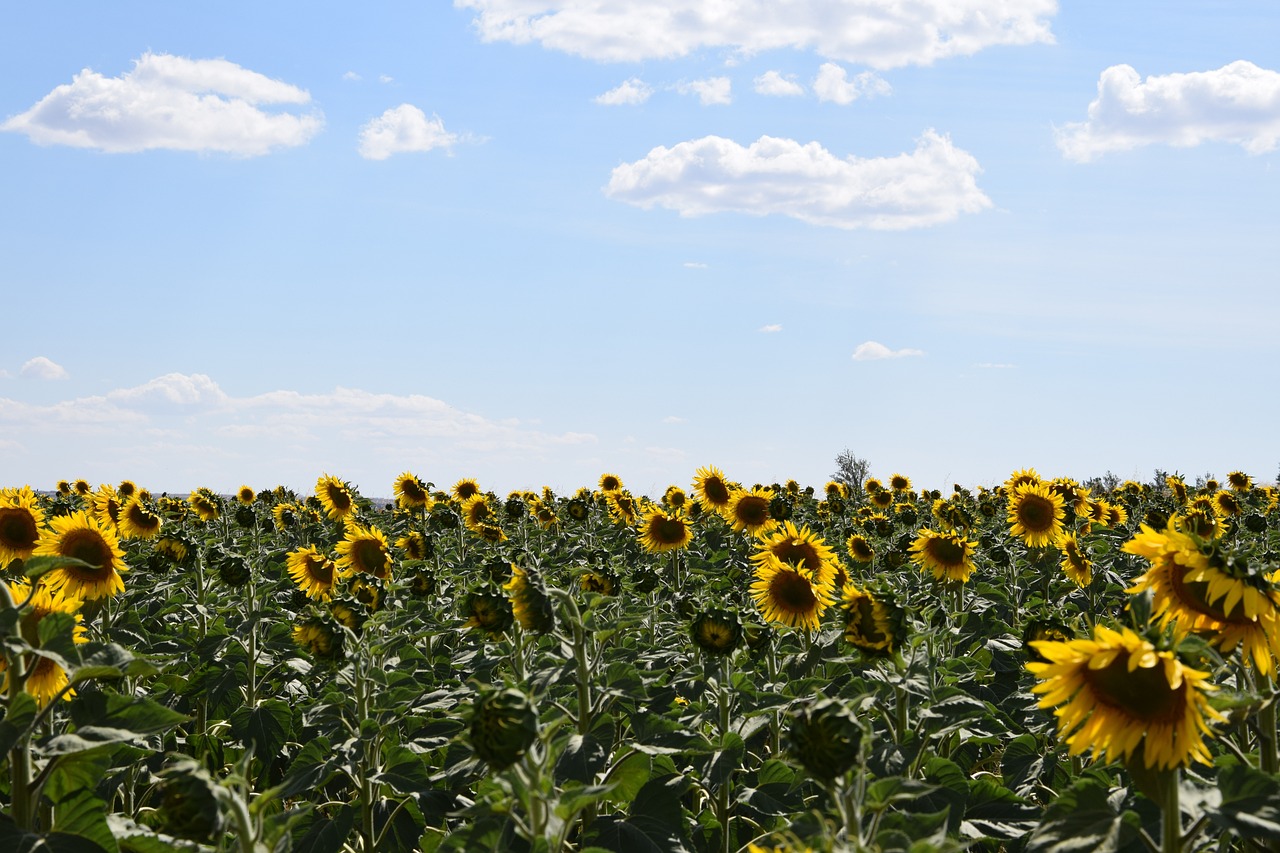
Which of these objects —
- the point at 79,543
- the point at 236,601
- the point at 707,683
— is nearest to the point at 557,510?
the point at 236,601

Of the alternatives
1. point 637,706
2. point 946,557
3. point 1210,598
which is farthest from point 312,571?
point 1210,598

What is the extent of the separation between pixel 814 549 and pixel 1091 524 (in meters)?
8.12

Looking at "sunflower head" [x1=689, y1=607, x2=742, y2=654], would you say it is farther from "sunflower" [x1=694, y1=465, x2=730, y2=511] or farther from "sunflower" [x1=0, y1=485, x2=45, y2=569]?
"sunflower" [x1=694, y1=465, x2=730, y2=511]

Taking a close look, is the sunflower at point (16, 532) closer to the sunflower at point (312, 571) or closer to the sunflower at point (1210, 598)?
the sunflower at point (312, 571)

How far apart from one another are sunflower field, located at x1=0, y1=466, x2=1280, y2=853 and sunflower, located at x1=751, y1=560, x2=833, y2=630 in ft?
0.07

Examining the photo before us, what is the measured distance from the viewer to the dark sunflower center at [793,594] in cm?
745

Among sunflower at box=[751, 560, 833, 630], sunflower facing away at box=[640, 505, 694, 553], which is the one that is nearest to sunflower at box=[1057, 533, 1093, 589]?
sunflower facing away at box=[640, 505, 694, 553]

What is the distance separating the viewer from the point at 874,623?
204 inches

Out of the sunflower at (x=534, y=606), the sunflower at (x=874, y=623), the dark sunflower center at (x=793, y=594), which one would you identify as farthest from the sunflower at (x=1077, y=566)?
the sunflower at (x=534, y=606)

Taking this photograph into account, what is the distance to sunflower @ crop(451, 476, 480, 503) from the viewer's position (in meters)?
18.3

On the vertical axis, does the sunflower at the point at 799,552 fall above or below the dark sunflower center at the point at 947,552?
above

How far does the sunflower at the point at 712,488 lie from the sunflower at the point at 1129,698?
11.2 metres

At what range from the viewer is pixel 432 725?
5.91 metres

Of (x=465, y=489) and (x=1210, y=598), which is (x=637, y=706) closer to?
(x=1210, y=598)
